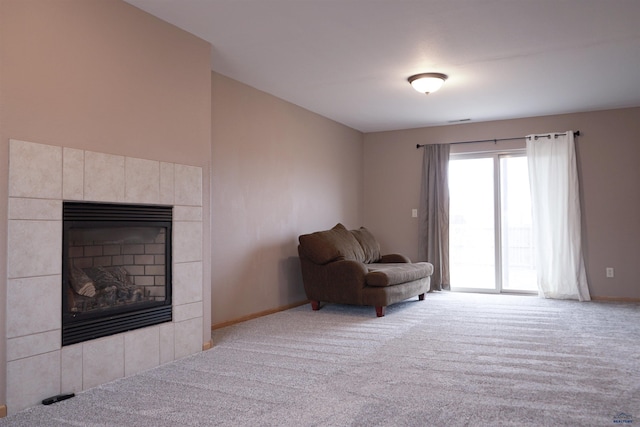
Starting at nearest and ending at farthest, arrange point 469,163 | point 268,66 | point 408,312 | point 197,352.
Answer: point 197,352, point 268,66, point 408,312, point 469,163

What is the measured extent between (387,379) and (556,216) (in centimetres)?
430

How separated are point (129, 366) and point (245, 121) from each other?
2677 millimetres

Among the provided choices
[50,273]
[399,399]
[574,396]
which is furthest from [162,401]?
[574,396]

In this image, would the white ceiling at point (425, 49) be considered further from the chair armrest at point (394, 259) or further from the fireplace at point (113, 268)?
the chair armrest at point (394, 259)

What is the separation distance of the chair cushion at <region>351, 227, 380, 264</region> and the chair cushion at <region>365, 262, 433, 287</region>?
0.54 m

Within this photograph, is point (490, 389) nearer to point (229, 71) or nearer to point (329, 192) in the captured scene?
point (229, 71)

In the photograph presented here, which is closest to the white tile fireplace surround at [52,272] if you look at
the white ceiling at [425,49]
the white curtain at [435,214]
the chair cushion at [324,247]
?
the white ceiling at [425,49]

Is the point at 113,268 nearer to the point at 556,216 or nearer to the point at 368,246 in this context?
the point at 368,246

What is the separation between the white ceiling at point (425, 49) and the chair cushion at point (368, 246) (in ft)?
5.27

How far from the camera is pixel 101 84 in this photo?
299 centimetres

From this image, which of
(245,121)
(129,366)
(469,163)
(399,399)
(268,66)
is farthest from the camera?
(469,163)

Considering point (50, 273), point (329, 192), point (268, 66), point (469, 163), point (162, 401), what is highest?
point (268, 66)

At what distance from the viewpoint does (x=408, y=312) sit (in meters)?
5.29

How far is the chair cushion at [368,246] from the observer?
6.17m
